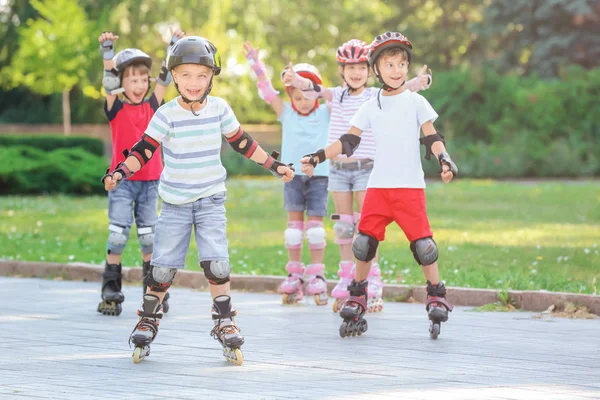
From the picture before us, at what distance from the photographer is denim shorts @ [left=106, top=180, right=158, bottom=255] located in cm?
880

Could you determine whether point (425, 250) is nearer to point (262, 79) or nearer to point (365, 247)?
point (365, 247)

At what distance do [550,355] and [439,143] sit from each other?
1.63 meters

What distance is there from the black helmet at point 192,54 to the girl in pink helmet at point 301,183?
8.14ft

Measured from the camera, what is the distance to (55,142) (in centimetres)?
2684

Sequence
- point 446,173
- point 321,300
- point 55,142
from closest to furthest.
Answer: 1. point 446,173
2. point 321,300
3. point 55,142

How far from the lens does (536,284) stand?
9414 mm

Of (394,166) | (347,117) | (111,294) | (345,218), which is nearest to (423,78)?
(394,166)

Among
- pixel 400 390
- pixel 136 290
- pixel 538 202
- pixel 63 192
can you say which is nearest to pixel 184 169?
pixel 400 390

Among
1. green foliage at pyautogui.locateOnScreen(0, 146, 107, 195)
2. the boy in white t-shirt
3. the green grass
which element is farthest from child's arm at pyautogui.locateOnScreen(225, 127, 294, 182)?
green foliage at pyautogui.locateOnScreen(0, 146, 107, 195)

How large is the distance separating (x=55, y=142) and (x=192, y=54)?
2072 centimetres

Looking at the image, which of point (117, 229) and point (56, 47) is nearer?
point (117, 229)

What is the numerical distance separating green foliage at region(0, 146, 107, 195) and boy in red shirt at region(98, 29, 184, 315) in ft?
50.4

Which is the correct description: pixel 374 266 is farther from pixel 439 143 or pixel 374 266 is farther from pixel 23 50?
pixel 23 50

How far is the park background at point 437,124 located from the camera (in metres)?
→ 12.5
